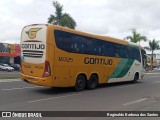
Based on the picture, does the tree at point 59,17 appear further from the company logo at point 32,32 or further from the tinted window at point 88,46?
the company logo at point 32,32

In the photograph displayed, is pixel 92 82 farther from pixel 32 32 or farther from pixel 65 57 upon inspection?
pixel 32 32

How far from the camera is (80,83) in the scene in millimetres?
17531

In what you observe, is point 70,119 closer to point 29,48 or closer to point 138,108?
point 138,108

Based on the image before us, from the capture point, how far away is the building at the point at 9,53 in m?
58.2

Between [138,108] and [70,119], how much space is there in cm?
347

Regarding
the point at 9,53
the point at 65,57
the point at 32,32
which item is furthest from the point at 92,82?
the point at 9,53

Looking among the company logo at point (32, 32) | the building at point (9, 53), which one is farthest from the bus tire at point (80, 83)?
the building at point (9, 53)

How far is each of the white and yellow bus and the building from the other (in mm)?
40659

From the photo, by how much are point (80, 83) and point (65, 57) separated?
2.12 meters

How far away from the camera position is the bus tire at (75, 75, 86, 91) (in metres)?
17.4

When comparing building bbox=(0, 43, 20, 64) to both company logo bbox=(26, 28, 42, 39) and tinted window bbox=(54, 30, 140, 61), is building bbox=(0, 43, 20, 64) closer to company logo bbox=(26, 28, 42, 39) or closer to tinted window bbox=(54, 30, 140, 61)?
tinted window bbox=(54, 30, 140, 61)

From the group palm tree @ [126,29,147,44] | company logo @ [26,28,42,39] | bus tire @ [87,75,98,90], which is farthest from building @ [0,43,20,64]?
company logo @ [26,28,42,39]

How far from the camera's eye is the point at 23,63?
54.6 feet

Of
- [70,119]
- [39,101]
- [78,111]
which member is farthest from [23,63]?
[70,119]
